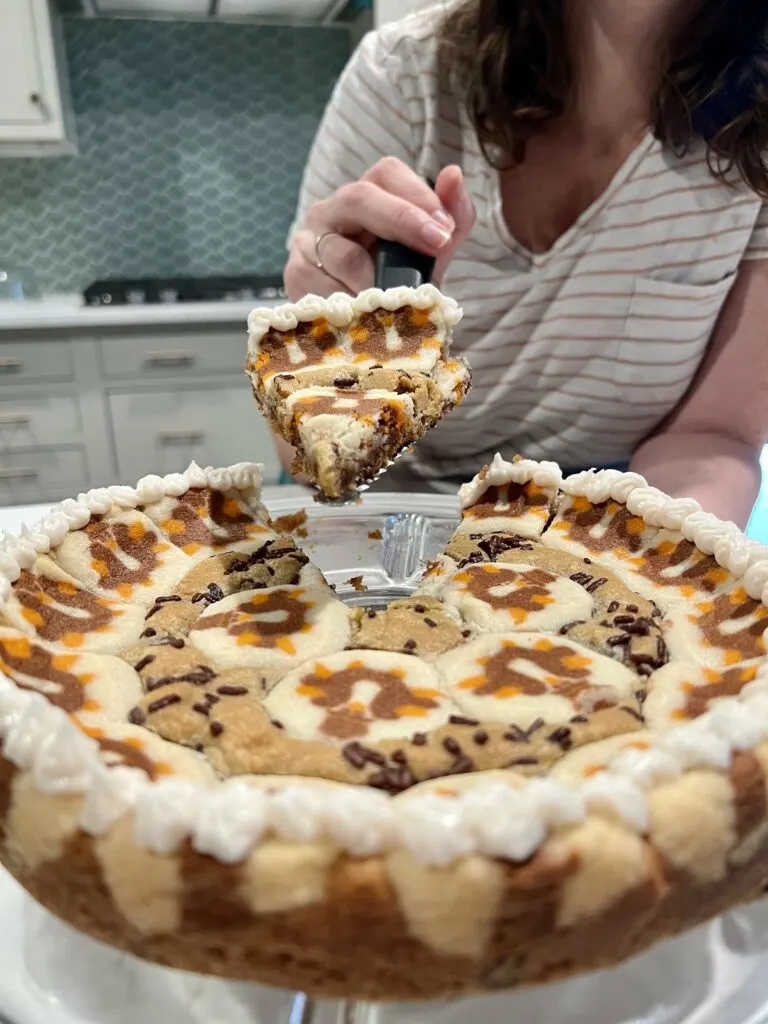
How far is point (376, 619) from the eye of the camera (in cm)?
78

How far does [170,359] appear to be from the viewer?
9.12ft

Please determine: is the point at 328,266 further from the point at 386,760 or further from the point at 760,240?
the point at 386,760

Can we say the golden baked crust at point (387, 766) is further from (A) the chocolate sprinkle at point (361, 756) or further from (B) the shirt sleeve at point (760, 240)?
(B) the shirt sleeve at point (760, 240)

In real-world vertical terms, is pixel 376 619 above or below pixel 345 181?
below

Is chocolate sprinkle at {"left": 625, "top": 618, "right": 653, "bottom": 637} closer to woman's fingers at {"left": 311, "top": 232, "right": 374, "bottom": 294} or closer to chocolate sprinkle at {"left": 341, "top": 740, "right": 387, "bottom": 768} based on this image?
chocolate sprinkle at {"left": 341, "top": 740, "right": 387, "bottom": 768}

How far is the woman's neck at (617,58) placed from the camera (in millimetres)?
1288

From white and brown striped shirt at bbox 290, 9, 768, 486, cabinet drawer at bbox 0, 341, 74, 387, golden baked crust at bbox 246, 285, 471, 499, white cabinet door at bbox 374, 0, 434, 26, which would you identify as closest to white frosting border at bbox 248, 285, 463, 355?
golden baked crust at bbox 246, 285, 471, 499

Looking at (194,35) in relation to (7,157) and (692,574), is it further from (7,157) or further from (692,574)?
(692,574)

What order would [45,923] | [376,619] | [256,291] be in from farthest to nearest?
1. [256,291]
2. [376,619]
3. [45,923]

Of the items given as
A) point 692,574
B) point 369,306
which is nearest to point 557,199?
point 369,306

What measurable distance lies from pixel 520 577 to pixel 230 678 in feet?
1.07

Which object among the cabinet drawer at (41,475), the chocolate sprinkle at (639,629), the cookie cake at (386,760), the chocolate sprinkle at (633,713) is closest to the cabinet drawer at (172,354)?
the cabinet drawer at (41,475)

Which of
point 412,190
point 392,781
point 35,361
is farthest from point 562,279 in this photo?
point 35,361

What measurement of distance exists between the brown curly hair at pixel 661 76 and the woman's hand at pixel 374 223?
302mm
